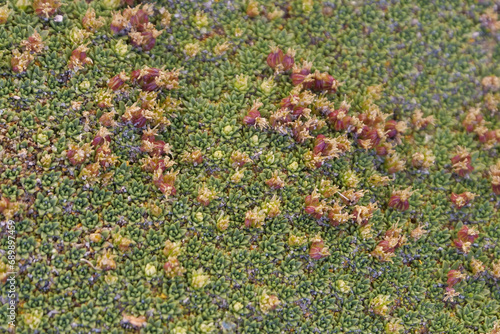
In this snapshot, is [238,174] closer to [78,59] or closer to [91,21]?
[78,59]

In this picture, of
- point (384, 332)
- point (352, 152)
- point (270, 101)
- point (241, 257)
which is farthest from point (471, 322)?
point (270, 101)

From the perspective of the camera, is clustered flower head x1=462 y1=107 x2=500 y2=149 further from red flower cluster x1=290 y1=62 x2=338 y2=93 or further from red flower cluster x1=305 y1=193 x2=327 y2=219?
red flower cluster x1=305 y1=193 x2=327 y2=219

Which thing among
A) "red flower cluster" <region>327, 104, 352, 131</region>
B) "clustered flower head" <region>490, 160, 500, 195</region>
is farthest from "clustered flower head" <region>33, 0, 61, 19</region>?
"clustered flower head" <region>490, 160, 500, 195</region>

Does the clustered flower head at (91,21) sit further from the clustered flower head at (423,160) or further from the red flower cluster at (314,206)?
the clustered flower head at (423,160)

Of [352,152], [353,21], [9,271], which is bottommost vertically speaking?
[9,271]

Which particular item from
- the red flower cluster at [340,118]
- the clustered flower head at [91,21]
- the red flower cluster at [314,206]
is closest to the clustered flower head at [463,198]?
the red flower cluster at [340,118]

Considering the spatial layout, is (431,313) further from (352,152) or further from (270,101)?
(270,101)
